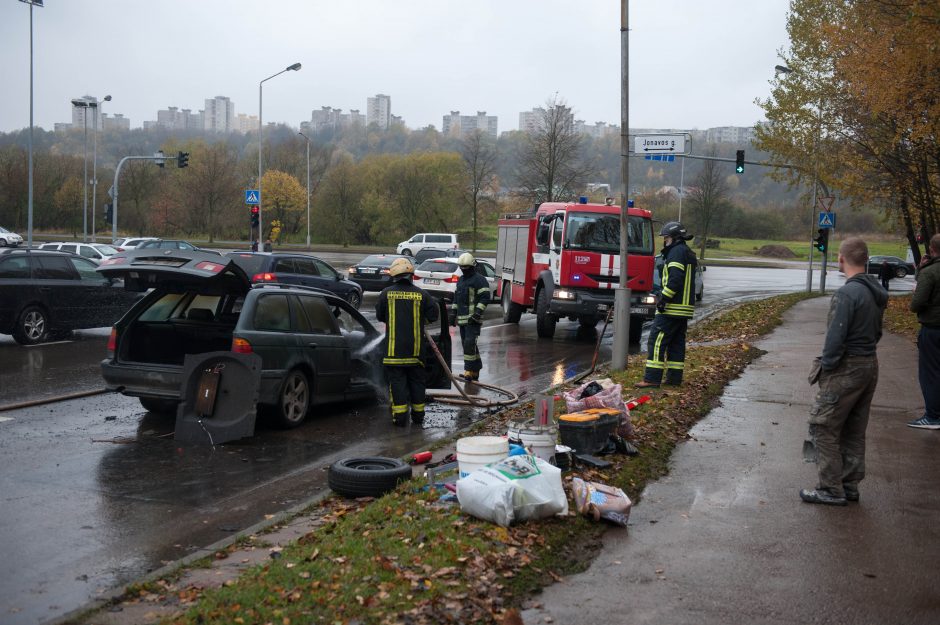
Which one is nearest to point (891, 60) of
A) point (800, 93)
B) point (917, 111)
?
point (917, 111)

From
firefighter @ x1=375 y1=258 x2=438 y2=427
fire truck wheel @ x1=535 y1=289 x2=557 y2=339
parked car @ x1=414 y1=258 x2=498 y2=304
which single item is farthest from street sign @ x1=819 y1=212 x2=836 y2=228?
firefighter @ x1=375 y1=258 x2=438 y2=427

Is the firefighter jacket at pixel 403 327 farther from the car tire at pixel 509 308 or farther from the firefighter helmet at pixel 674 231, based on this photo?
the car tire at pixel 509 308

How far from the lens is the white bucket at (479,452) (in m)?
6.42

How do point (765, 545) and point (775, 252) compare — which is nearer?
point (765, 545)

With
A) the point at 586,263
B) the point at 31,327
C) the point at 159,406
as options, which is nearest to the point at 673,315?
the point at 159,406

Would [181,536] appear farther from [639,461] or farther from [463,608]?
[639,461]

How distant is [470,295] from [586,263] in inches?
226

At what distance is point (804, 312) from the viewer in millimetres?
25453

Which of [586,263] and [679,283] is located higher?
[586,263]

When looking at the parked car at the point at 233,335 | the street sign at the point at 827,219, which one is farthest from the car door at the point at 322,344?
the street sign at the point at 827,219

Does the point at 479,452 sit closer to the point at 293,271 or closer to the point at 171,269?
the point at 171,269

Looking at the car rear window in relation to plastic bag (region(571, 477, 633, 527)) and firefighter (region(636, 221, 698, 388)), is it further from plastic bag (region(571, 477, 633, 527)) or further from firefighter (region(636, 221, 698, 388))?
plastic bag (region(571, 477, 633, 527))

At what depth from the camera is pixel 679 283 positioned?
10.9 meters

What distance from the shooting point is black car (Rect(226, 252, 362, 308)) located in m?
22.2
